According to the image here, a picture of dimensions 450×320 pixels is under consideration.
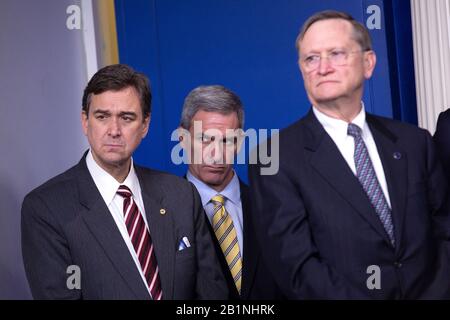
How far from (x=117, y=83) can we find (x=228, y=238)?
2.35 ft

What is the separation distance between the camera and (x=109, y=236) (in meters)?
2.48

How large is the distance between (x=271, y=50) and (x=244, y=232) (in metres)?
1.21

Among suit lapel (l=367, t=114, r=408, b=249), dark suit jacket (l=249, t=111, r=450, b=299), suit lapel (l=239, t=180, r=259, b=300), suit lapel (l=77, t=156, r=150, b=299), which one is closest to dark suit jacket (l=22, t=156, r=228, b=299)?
suit lapel (l=77, t=156, r=150, b=299)

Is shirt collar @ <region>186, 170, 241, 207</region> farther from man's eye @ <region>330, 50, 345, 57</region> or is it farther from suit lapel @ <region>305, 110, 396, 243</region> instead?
man's eye @ <region>330, 50, 345, 57</region>

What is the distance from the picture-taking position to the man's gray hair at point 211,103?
9.75 feet

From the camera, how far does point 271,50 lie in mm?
3766

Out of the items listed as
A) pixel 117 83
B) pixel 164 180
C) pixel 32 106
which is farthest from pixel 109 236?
pixel 32 106

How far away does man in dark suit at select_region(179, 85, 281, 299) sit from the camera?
287 cm

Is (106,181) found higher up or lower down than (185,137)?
lower down

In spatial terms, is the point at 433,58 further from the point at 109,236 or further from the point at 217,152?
the point at 109,236

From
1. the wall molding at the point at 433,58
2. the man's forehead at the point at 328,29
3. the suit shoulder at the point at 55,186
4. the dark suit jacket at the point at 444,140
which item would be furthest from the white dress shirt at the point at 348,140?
the wall molding at the point at 433,58

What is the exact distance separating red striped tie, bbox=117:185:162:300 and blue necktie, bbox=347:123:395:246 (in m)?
0.71

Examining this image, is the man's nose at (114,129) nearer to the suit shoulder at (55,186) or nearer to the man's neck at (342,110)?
the suit shoulder at (55,186)
